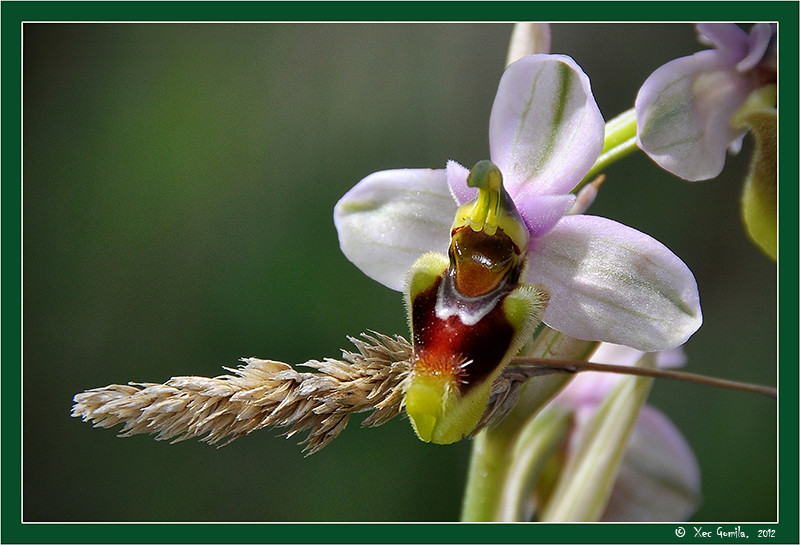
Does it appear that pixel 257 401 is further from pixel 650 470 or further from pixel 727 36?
pixel 650 470

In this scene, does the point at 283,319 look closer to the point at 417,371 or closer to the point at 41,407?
the point at 41,407

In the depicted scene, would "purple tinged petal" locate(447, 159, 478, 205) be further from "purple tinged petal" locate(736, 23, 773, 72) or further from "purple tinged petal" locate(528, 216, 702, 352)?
"purple tinged petal" locate(736, 23, 773, 72)

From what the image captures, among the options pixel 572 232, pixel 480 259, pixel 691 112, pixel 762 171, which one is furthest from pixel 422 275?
pixel 762 171

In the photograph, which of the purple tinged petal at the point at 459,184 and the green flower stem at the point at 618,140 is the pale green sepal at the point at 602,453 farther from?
the purple tinged petal at the point at 459,184

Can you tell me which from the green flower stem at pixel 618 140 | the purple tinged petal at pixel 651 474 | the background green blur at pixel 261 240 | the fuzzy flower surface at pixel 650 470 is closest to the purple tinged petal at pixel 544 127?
the green flower stem at pixel 618 140

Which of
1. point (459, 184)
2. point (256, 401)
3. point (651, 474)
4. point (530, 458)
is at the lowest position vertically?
point (651, 474)

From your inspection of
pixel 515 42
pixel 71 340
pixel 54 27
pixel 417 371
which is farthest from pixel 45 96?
pixel 417 371
